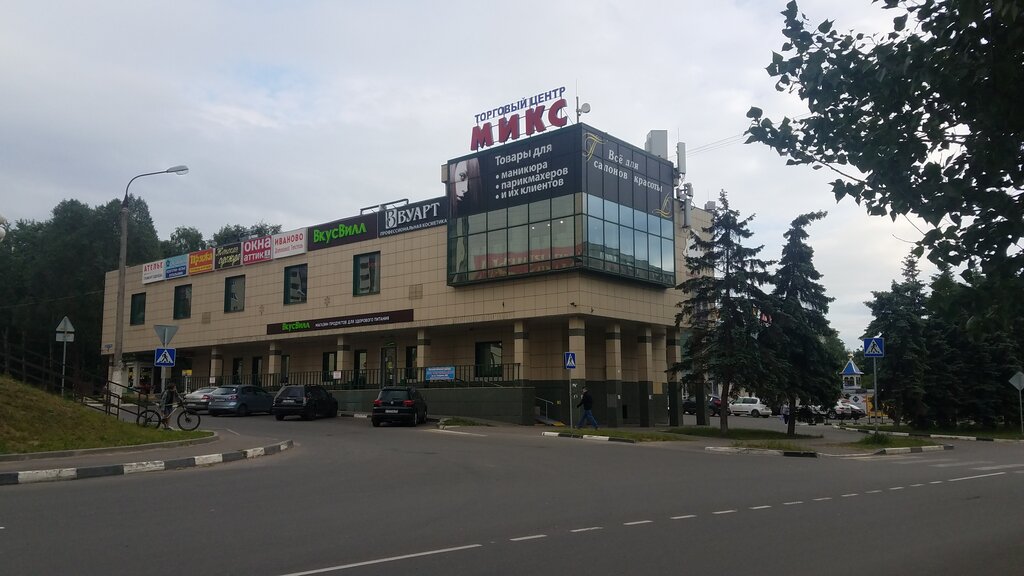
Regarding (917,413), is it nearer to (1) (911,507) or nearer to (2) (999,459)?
(2) (999,459)

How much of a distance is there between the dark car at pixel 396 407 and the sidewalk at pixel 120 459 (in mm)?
9838

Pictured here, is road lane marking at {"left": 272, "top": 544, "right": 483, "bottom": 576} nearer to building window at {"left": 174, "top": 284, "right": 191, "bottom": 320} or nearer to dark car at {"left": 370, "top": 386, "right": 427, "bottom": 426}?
dark car at {"left": 370, "top": 386, "right": 427, "bottom": 426}

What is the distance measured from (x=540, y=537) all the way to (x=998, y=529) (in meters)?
5.73

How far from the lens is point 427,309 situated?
37.8 meters

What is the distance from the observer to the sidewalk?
13289 millimetres

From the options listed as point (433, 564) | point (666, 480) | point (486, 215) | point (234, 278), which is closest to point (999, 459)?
point (666, 480)

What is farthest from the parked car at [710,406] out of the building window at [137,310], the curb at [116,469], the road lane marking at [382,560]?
the road lane marking at [382,560]

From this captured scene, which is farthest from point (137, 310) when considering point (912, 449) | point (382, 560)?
point (382, 560)

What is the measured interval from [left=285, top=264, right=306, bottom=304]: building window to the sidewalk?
79.4ft

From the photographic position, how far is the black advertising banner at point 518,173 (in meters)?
33.5

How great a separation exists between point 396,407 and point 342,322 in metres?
12.4

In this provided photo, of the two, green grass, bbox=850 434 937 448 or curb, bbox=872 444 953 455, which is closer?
curb, bbox=872 444 953 455

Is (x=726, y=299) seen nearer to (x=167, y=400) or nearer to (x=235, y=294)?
(x=167, y=400)

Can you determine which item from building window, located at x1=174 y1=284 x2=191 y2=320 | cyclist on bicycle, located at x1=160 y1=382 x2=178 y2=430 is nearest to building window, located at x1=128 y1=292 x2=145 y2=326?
building window, located at x1=174 y1=284 x2=191 y2=320
